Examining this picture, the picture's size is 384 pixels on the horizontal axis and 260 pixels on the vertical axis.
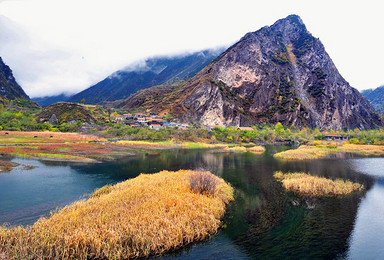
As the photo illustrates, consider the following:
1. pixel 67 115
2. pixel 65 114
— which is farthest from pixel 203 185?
pixel 65 114

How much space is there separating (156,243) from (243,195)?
14266 mm

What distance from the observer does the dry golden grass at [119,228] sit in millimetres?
10789

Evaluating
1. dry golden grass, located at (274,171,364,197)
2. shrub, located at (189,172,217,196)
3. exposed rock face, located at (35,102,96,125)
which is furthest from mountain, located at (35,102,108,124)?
dry golden grass, located at (274,171,364,197)

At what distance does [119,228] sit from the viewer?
12633mm

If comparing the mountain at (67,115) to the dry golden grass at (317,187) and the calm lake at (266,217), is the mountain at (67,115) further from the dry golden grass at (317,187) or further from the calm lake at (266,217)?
the dry golden grass at (317,187)

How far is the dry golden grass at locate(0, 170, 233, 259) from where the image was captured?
1079 centimetres

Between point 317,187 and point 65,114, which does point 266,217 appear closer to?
point 317,187

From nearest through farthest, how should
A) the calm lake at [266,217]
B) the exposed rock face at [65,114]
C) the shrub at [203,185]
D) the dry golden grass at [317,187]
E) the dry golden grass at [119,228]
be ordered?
the dry golden grass at [119,228]
the calm lake at [266,217]
the shrub at [203,185]
the dry golden grass at [317,187]
the exposed rock face at [65,114]

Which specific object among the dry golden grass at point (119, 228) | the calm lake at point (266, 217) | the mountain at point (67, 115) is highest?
the mountain at point (67, 115)

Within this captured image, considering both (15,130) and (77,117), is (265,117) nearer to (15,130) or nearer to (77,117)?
(77,117)

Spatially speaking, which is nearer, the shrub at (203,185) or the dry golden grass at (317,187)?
the shrub at (203,185)

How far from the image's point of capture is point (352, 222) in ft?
59.1

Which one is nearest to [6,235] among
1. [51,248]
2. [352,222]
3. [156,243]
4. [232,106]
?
[51,248]

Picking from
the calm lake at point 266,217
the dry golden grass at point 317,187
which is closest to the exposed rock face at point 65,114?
the calm lake at point 266,217
